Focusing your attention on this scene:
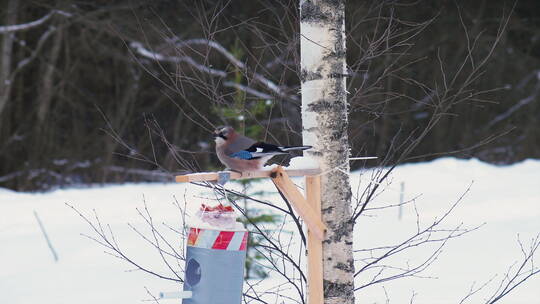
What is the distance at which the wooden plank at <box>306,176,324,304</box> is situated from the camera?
11.8 ft

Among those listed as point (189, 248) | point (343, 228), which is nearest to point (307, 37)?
point (343, 228)

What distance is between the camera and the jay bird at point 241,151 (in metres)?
3.29

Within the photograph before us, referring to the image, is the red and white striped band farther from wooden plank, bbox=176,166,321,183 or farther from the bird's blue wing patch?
the bird's blue wing patch

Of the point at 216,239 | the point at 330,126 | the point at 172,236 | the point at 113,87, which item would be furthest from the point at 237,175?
the point at 113,87

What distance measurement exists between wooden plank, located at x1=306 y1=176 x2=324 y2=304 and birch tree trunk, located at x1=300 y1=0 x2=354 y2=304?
0.13 feet

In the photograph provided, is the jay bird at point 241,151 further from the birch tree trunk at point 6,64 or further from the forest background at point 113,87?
the birch tree trunk at point 6,64

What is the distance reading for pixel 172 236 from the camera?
973cm

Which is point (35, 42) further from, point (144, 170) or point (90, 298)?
point (90, 298)

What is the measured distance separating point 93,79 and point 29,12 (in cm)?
194

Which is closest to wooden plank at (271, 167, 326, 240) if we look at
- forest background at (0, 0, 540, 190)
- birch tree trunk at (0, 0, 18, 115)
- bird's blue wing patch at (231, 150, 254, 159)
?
bird's blue wing patch at (231, 150, 254, 159)

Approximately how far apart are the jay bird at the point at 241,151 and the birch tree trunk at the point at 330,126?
1.21 feet

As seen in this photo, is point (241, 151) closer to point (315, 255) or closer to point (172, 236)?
point (315, 255)

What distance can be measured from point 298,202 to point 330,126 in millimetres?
427

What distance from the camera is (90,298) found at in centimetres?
768
